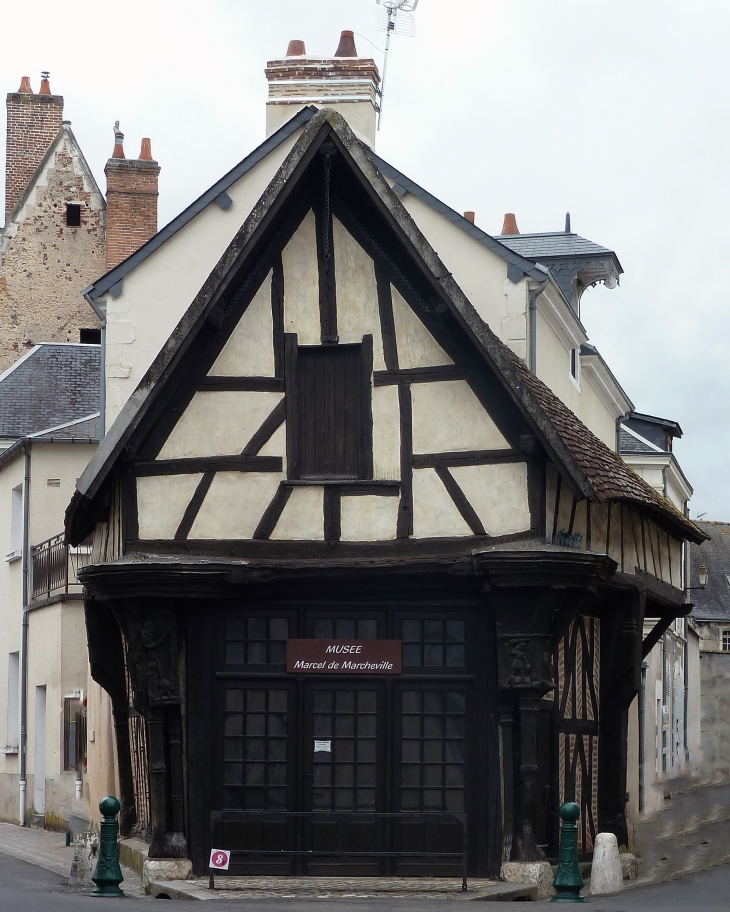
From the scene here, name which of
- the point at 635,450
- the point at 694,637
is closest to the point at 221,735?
the point at 635,450

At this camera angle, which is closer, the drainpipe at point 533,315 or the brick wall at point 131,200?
the drainpipe at point 533,315

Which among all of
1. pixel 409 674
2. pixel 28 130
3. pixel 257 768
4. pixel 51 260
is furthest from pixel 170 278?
pixel 28 130

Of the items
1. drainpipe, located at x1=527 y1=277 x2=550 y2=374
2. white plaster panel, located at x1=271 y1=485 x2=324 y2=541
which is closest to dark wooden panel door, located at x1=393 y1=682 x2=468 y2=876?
white plaster panel, located at x1=271 y1=485 x2=324 y2=541

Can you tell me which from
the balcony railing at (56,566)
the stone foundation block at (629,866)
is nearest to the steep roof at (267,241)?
the stone foundation block at (629,866)

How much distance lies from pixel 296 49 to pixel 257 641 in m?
8.26

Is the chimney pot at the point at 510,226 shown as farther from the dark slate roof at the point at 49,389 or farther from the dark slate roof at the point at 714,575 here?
the dark slate roof at the point at 714,575

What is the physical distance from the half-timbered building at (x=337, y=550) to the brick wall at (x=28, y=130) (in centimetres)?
2451

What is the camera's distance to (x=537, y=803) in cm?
1396

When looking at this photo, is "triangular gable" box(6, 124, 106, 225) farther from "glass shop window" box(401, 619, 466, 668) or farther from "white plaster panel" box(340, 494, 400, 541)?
"glass shop window" box(401, 619, 466, 668)

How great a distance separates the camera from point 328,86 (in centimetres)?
1880

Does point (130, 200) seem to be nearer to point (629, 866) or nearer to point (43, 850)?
point (43, 850)

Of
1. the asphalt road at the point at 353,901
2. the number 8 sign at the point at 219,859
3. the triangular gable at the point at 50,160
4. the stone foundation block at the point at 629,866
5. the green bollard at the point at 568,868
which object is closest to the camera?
the asphalt road at the point at 353,901

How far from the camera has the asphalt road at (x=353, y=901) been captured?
11.5 m

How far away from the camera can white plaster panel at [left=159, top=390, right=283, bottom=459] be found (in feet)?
46.6
